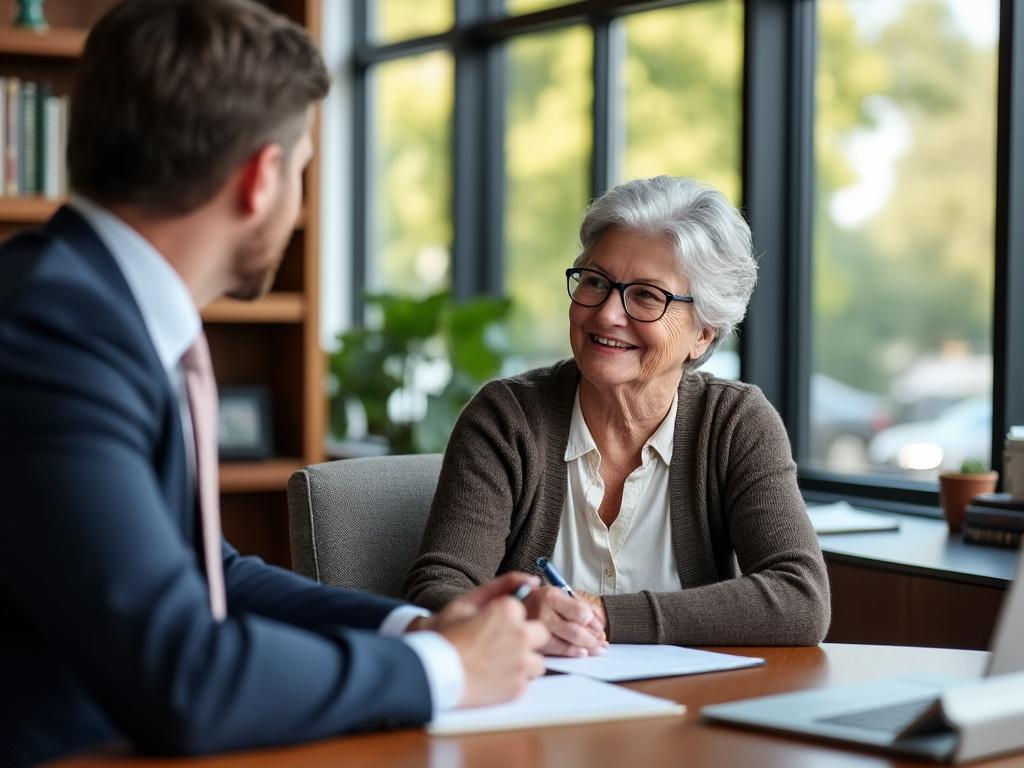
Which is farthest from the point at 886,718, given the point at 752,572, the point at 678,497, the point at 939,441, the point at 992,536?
the point at 939,441

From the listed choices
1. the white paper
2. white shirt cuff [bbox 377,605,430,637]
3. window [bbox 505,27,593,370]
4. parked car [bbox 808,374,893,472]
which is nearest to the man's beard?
white shirt cuff [bbox 377,605,430,637]

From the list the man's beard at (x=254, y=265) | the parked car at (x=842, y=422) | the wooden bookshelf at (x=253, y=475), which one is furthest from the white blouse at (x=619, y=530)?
the wooden bookshelf at (x=253, y=475)

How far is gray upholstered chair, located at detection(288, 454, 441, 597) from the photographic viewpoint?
6.92ft

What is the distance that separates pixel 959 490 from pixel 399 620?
1813mm

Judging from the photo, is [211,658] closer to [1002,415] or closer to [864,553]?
[864,553]

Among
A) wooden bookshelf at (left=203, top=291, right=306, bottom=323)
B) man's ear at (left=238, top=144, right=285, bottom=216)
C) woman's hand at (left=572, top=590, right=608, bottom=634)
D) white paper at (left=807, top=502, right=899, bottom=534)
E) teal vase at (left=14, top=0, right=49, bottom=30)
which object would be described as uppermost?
teal vase at (left=14, top=0, right=49, bottom=30)

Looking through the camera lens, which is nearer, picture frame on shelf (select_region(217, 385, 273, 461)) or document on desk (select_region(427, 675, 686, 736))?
document on desk (select_region(427, 675, 686, 736))

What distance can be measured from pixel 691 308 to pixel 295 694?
1213 millimetres

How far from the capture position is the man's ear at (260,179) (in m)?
1.25

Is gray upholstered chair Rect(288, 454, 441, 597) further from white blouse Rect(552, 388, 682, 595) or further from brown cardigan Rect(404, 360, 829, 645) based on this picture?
white blouse Rect(552, 388, 682, 595)

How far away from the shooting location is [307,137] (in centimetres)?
135

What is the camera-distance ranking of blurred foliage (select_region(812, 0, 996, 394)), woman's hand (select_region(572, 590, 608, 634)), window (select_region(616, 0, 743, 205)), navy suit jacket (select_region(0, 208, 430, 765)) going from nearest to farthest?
1. navy suit jacket (select_region(0, 208, 430, 765))
2. woman's hand (select_region(572, 590, 608, 634))
3. blurred foliage (select_region(812, 0, 996, 394))
4. window (select_region(616, 0, 743, 205))

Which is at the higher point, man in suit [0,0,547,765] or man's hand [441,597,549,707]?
man in suit [0,0,547,765]

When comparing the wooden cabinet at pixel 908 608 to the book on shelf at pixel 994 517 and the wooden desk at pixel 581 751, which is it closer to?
the book on shelf at pixel 994 517
